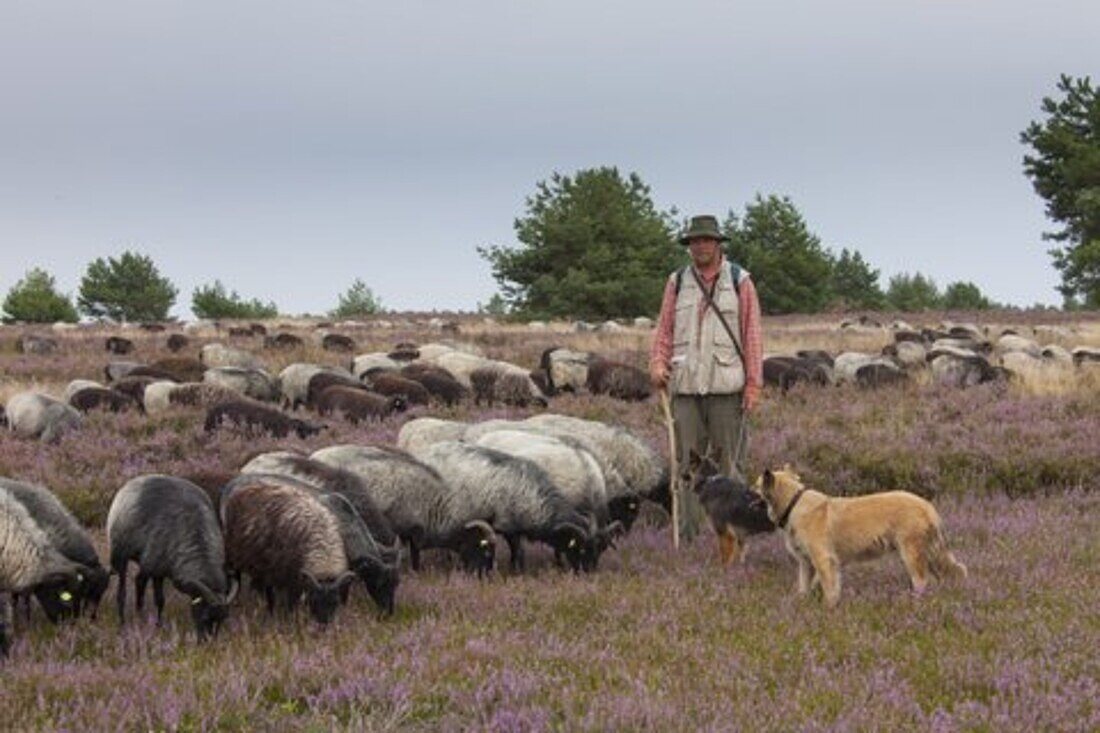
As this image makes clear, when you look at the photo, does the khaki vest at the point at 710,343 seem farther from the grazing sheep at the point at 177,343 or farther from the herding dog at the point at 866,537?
the grazing sheep at the point at 177,343

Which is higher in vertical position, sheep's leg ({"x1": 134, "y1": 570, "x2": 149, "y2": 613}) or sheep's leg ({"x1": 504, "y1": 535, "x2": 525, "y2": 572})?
sheep's leg ({"x1": 134, "y1": 570, "x2": 149, "y2": 613})

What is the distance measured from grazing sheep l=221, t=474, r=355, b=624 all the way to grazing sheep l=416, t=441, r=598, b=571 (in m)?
2.19

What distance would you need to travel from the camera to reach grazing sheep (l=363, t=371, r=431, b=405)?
1936 cm

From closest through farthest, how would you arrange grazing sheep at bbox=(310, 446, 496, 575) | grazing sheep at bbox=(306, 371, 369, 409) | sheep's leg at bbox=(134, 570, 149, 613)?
sheep's leg at bbox=(134, 570, 149, 613) < grazing sheep at bbox=(310, 446, 496, 575) < grazing sheep at bbox=(306, 371, 369, 409)

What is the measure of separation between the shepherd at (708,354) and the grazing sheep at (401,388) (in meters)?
8.53

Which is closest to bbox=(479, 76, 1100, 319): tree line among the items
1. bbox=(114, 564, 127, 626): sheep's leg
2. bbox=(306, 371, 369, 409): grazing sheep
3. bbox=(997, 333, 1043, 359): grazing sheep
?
bbox=(997, 333, 1043, 359): grazing sheep

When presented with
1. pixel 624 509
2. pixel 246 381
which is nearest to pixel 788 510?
pixel 624 509

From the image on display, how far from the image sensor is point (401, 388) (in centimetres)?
1970

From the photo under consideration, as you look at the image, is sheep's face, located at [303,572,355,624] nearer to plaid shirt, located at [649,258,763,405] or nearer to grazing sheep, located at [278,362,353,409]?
plaid shirt, located at [649,258,763,405]

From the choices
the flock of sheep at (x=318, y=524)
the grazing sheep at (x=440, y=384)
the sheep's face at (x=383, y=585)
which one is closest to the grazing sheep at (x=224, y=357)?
the grazing sheep at (x=440, y=384)

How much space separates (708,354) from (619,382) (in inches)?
408

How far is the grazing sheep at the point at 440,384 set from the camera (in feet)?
65.2

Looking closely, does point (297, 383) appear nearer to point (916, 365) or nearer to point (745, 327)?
point (745, 327)

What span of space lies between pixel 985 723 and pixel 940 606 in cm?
239
